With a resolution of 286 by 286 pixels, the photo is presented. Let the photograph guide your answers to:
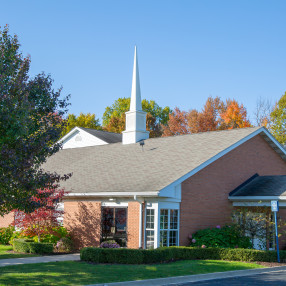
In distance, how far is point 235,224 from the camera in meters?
20.5

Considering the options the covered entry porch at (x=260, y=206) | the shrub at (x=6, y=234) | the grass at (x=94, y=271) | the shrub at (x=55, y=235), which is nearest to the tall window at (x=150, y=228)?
the grass at (x=94, y=271)

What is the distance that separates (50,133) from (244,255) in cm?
965

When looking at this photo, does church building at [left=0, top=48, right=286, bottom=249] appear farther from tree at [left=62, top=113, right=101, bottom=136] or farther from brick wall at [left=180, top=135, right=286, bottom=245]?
tree at [left=62, top=113, right=101, bottom=136]

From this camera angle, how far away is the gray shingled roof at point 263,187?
21.0 metres

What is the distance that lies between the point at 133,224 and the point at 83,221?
339 cm

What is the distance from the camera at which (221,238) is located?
19.6m

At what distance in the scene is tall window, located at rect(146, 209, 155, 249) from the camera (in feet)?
63.6

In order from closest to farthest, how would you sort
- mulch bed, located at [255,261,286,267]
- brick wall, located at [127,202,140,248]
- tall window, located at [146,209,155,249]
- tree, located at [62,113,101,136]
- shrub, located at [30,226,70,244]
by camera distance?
1. mulch bed, located at [255,261,286,267]
2. tall window, located at [146,209,155,249]
3. brick wall, located at [127,202,140,248]
4. shrub, located at [30,226,70,244]
5. tree, located at [62,113,101,136]

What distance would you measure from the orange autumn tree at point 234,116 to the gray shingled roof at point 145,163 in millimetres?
25002

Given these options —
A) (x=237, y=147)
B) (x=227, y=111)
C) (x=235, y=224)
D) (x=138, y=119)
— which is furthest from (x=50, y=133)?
(x=227, y=111)

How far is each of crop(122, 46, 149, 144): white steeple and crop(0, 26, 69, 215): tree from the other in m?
14.2

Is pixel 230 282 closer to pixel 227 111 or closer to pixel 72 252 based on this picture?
pixel 72 252

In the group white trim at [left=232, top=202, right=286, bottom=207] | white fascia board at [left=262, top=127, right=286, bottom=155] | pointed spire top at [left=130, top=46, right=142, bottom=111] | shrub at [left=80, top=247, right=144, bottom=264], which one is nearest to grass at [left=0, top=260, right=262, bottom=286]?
shrub at [left=80, top=247, right=144, bottom=264]

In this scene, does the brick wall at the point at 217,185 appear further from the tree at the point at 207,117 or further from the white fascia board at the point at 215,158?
the tree at the point at 207,117
